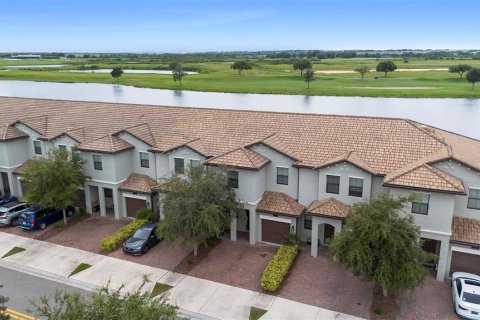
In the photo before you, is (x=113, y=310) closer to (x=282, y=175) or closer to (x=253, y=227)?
(x=253, y=227)

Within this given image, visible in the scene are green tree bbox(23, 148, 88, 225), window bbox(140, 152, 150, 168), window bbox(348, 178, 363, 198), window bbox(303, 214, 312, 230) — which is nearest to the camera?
window bbox(348, 178, 363, 198)

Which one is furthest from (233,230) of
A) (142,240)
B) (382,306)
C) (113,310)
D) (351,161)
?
(113,310)

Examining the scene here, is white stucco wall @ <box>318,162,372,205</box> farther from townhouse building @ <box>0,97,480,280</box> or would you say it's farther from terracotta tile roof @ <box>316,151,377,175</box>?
terracotta tile roof @ <box>316,151,377,175</box>

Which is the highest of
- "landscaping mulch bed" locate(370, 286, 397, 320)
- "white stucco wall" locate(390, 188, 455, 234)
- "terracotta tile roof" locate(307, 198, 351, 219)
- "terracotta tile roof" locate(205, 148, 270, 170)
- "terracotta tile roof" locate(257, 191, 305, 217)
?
"terracotta tile roof" locate(205, 148, 270, 170)

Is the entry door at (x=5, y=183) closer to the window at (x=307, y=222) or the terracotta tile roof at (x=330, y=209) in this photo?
the window at (x=307, y=222)

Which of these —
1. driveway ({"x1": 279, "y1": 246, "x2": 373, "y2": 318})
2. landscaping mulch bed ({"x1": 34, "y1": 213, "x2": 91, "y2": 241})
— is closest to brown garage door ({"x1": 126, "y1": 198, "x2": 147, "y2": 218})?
landscaping mulch bed ({"x1": 34, "y1": 213, "x2": 91, "y2": 241})

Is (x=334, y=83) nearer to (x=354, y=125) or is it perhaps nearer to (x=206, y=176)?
(x=354, y=125)
